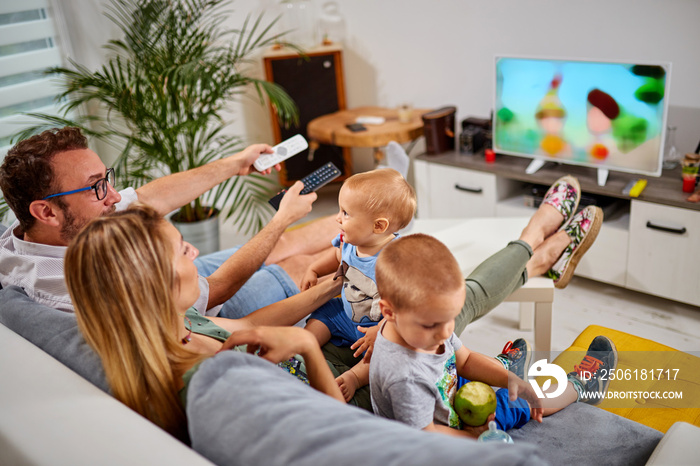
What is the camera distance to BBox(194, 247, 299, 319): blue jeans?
1778 mm

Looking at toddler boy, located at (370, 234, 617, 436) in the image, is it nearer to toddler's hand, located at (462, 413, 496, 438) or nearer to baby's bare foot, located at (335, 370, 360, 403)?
toddler's hand, located at (462, 413, 496, 438)

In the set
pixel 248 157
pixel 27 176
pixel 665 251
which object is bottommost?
pixel 665 251

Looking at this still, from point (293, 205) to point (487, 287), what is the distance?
0.62m

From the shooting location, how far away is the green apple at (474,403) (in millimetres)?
1262

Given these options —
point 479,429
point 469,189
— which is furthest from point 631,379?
point 469,189

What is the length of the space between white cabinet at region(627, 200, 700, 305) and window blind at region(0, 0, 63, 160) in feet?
8.99

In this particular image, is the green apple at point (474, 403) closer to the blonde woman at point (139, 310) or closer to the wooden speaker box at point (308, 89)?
the blonde woman at point (139, 310)

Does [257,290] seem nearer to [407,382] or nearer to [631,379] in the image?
[407,382]

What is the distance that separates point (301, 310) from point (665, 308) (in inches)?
66.9

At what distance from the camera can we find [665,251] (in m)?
2.41

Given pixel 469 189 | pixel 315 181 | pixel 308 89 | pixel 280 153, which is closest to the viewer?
pixel 315 181

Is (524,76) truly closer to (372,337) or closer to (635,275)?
(635,275)

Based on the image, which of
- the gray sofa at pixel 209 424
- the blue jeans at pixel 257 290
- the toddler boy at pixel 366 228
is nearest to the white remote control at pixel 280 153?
the blue jeans at pixel 257 290

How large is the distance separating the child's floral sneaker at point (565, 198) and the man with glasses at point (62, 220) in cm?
90
